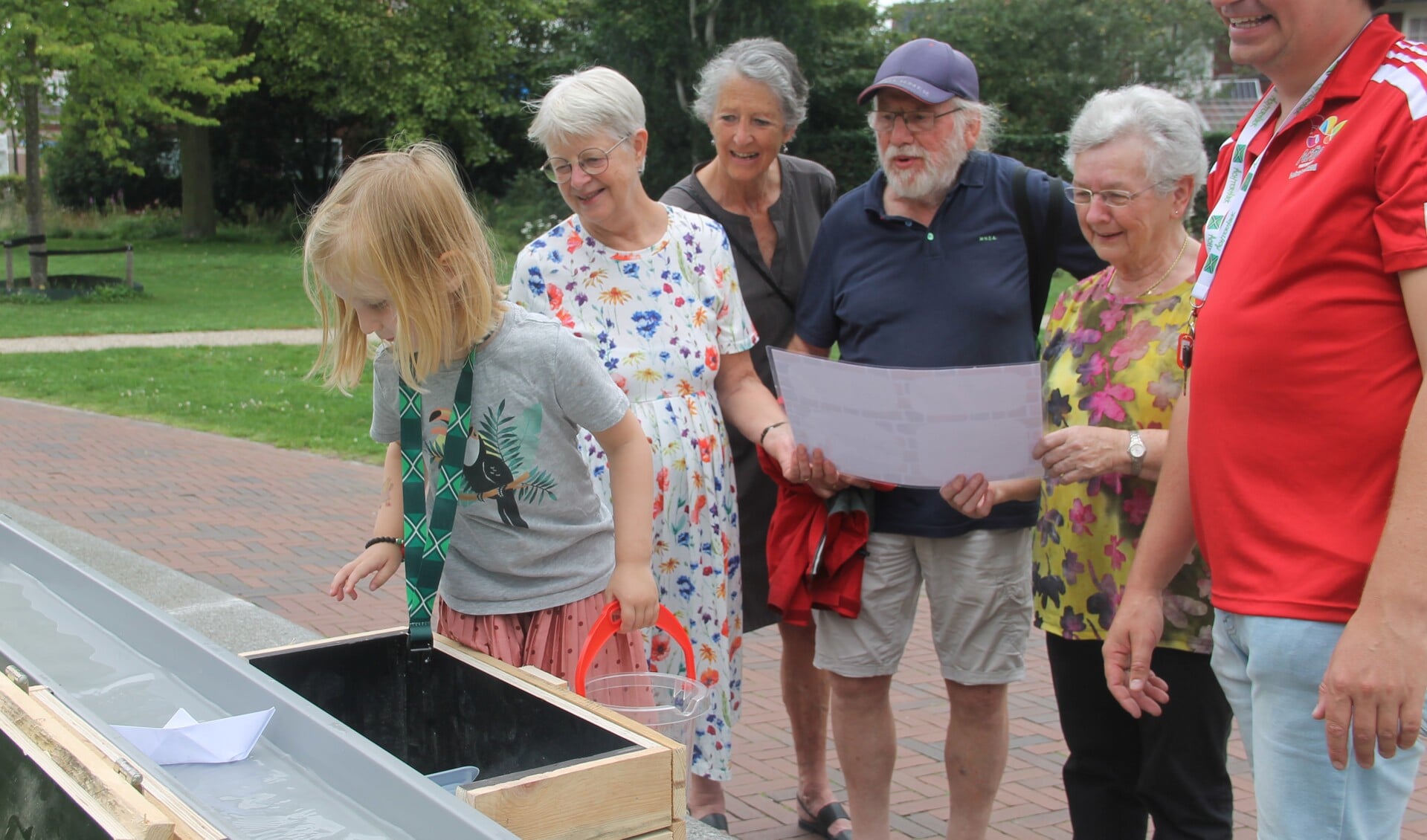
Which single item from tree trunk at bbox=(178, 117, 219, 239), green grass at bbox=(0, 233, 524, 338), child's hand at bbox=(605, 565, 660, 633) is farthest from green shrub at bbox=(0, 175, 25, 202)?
child's hand at bbox=(605, 565, 660, 633)

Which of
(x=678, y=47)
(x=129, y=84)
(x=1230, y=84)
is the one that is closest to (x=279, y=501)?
(x=129, y=84)

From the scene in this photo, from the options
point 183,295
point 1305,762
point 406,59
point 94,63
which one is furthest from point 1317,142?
point 406,59

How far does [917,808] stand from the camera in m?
3.78

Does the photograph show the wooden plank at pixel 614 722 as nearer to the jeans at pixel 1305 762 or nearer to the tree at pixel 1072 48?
the jeans at pixel 1305 762

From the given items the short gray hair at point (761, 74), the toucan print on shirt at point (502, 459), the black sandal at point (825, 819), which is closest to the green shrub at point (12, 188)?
the short gray hair at point (761, 74)

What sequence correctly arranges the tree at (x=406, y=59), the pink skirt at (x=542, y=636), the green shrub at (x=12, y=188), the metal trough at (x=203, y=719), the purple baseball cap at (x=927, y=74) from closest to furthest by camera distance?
the metal trough at (x=203, y=719) → the pink skirt at (x=542, y=636) → the purple baseball cap at (x=927, y=74) → the tree at (x=406, y=59) → the green shrub at (x=12, y=188)

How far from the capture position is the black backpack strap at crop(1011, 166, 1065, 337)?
301 centimetres

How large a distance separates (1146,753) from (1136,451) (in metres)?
0.65

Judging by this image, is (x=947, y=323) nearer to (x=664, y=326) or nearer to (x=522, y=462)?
(x=664, y=326)

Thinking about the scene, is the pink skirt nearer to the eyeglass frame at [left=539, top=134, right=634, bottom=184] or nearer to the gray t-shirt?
the gray t-shirt

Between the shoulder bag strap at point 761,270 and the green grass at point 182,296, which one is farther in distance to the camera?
the green grass at point 182,296

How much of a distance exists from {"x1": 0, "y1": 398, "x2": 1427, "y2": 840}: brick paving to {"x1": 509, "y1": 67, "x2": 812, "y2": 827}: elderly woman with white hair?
0.82m

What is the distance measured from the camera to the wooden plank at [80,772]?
1.37m

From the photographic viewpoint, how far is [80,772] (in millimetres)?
1523
